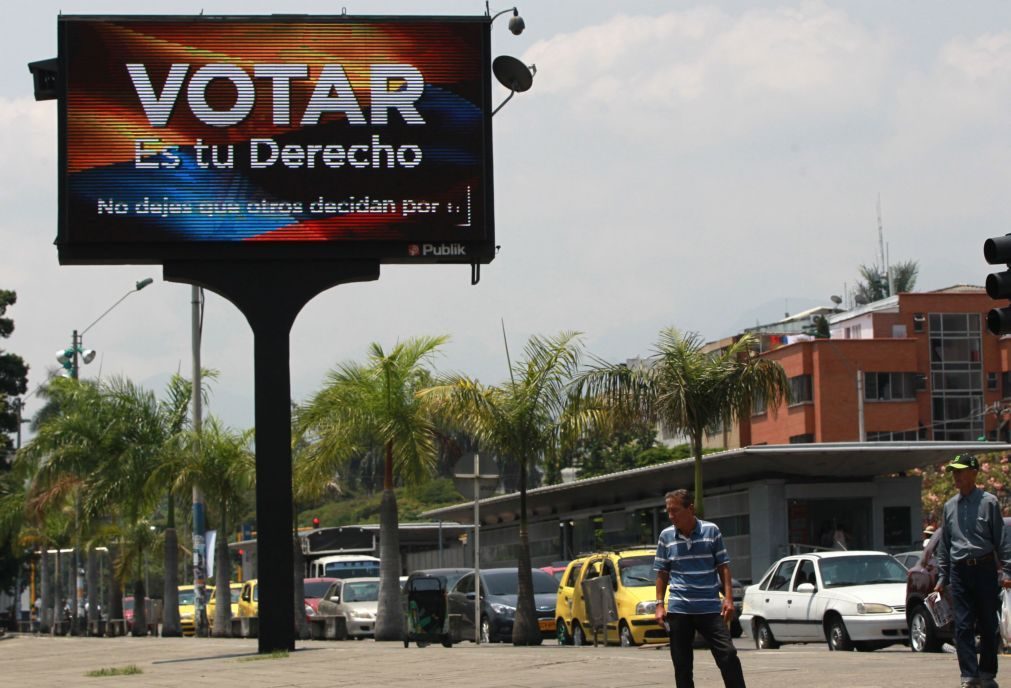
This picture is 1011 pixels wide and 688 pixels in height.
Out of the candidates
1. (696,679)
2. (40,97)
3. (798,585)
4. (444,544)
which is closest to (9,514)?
(444,544)

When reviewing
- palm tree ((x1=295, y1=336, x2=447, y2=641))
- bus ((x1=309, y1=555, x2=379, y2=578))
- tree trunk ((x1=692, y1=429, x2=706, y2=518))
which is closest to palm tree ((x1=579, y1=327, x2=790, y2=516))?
tree trunk ((x1=692, y1=429, x2=706, y2=518))

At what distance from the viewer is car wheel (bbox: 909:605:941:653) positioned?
20.1 metres

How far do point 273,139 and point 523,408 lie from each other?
740cm

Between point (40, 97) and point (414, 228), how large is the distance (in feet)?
18.2

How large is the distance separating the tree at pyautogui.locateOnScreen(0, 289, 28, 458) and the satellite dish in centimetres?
4182

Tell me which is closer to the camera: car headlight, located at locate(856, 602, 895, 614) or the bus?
car headlight, located at locate(856, 602, 895, 614)

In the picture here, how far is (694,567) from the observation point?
11398 mm

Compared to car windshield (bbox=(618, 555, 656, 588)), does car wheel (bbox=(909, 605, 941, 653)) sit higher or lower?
lower

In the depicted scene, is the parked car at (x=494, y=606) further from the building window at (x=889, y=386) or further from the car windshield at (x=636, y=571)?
the building window at (x=889, y=386)

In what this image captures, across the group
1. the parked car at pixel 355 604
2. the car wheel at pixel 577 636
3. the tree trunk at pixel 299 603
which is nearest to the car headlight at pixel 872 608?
the car wheel at pixel 577 636

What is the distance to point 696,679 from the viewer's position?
15133 mm

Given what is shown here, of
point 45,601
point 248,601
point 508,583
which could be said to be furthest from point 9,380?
point 508,583

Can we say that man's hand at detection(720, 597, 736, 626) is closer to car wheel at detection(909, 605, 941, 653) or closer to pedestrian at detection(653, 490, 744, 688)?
pedestrian at detection(653, 490, 744, 688)

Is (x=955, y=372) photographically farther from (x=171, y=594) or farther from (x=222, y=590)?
(x=222, y=590)
